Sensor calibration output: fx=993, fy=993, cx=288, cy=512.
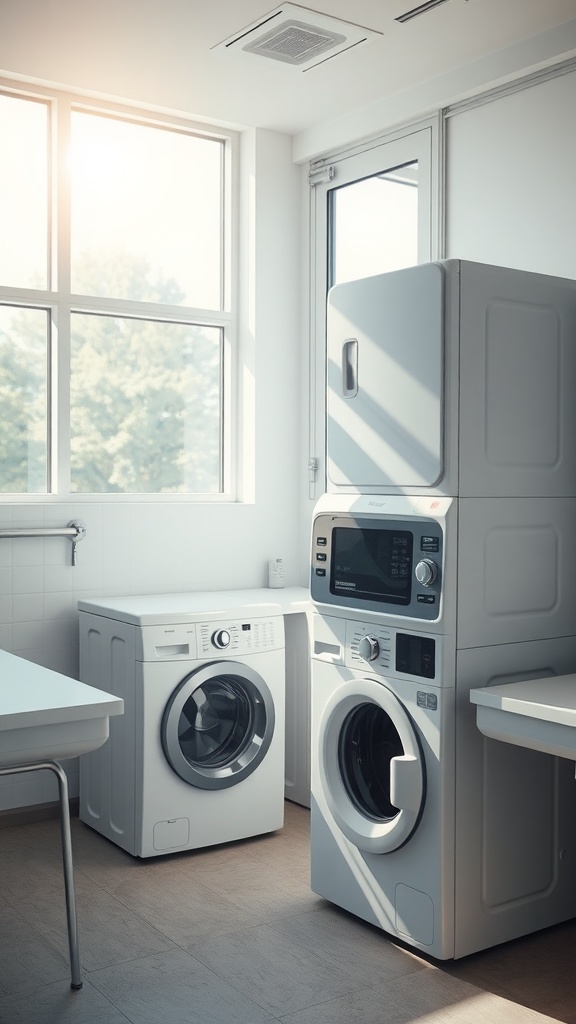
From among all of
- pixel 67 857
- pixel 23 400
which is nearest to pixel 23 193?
pixel 23 400

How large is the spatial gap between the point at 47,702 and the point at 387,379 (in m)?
1.29

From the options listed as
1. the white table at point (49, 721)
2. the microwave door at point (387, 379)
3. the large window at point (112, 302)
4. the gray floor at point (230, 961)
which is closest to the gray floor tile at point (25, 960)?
the gray floor at point (230, 961)

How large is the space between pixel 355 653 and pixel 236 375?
193cm

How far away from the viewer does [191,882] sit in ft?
10.9

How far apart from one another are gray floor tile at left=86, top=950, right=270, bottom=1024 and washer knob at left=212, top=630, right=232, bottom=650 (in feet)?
3.66

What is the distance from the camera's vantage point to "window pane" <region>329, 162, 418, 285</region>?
3.89m

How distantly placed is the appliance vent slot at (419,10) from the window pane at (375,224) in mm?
703

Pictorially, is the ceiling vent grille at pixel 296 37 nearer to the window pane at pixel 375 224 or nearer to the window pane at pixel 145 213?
the window pane at pixel 375 224

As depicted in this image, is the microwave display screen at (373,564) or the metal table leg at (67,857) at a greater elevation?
Result: the microwave display screen at (373,564)

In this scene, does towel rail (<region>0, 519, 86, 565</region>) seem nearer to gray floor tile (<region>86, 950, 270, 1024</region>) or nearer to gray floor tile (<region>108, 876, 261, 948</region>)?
gray floor tile (<region>108, 876, 261, 948</region>)

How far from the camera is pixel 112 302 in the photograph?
4121 millimetres

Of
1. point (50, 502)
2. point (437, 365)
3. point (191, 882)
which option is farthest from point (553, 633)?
point (50, 502)

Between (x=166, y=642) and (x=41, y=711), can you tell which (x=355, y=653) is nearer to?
(x=166, y=642)

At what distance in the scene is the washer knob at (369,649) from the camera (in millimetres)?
2838
